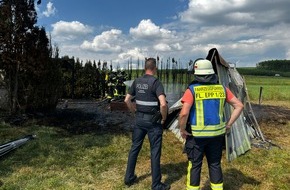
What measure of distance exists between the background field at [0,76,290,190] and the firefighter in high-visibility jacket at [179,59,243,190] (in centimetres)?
126

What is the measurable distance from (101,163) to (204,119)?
3339mm

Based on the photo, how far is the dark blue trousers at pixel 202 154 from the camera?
16.4 ft

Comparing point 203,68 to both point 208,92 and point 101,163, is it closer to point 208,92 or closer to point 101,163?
point 208,92

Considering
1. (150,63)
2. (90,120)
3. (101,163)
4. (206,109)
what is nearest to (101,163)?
(101,163)

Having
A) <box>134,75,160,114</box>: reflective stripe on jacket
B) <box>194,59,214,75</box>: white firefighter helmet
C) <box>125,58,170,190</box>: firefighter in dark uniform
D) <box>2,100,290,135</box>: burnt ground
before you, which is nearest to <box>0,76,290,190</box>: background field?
<box>2,100,290,135</box>: burnt ground

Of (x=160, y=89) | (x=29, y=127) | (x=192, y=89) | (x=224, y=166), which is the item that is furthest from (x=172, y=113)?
(x=192, y=89)

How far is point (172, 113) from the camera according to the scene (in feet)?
35.0

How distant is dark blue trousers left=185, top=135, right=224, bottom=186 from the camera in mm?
4992

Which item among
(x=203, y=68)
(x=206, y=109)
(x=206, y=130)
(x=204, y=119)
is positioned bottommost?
(x=206, y=130)

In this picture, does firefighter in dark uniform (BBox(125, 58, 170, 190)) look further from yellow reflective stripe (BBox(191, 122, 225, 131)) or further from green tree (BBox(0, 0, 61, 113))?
green tree (BBox(0, 0, 61, 113))

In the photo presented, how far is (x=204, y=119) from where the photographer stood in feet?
16.0

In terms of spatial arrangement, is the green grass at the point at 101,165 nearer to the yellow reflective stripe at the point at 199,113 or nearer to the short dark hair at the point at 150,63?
the yellow reflective stripe at the point at 199,113

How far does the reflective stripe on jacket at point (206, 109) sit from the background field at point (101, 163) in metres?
1.75

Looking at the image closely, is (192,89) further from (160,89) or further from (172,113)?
(172,113)
